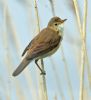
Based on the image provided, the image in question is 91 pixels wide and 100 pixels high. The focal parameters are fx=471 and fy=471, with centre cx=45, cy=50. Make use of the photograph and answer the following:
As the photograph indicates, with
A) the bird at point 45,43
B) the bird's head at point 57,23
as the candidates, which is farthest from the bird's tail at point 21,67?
the bird's head at point 57,23

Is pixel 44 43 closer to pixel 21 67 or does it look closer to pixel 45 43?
pixel 45 43

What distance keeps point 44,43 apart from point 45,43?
0.03 ft

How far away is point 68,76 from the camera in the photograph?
4.05 metres

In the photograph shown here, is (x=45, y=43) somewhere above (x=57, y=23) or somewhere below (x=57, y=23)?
below

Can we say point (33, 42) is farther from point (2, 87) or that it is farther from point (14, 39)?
point (2, 87)

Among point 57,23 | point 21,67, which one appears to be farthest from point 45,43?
point 21,67

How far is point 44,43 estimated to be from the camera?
4.39m

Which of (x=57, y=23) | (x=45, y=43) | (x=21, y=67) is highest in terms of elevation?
(x=57, y=23)

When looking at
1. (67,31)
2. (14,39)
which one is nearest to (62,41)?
(67,31)

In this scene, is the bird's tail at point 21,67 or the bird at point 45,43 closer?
the bird's tail at point 21,67

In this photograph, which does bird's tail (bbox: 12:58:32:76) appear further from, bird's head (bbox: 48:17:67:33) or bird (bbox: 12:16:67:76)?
bird's head (bbox: 48:17:67:33)

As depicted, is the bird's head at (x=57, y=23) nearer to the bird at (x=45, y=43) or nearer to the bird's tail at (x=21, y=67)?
the bird at (x=45, y=43)

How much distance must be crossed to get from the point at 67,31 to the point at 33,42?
0.33 m

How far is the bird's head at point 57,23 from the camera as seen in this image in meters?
4.63
